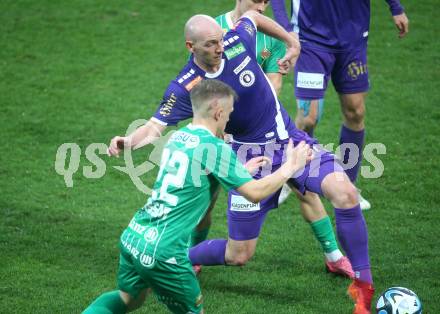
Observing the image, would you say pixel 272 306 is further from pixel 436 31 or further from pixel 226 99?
pixel 436 31

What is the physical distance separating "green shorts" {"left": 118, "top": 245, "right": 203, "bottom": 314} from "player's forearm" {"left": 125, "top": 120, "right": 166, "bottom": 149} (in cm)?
95

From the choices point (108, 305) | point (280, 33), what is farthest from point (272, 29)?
point (108, 305)

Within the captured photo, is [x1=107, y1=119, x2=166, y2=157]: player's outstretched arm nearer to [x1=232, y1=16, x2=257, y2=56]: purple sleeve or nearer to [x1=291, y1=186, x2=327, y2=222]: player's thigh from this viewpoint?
[x1=232, y1=16, x2=257, y2=56]: purple sleeve

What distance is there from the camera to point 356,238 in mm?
6211

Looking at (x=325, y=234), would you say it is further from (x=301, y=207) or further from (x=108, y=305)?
(x=108, y=305)

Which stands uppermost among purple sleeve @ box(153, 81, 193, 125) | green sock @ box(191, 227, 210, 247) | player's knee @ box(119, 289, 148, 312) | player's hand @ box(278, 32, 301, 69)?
player's hand @ box(278, 32, 301, 69)

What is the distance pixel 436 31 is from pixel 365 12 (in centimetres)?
530

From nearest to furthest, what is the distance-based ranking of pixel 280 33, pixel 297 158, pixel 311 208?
pixel 297 158
pixel 280 33
pixel 311 208

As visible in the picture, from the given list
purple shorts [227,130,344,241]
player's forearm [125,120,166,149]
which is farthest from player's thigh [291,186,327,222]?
player's forearm [125,120,166,149]

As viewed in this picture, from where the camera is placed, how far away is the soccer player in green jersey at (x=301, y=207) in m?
7.02

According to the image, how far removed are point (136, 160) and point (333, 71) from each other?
2594mm

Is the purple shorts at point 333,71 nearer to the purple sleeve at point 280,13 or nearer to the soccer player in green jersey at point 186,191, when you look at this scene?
the purple sleeve at point 280,13

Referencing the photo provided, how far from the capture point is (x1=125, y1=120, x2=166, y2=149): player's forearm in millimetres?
5921

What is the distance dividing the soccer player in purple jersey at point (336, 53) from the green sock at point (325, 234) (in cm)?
143
